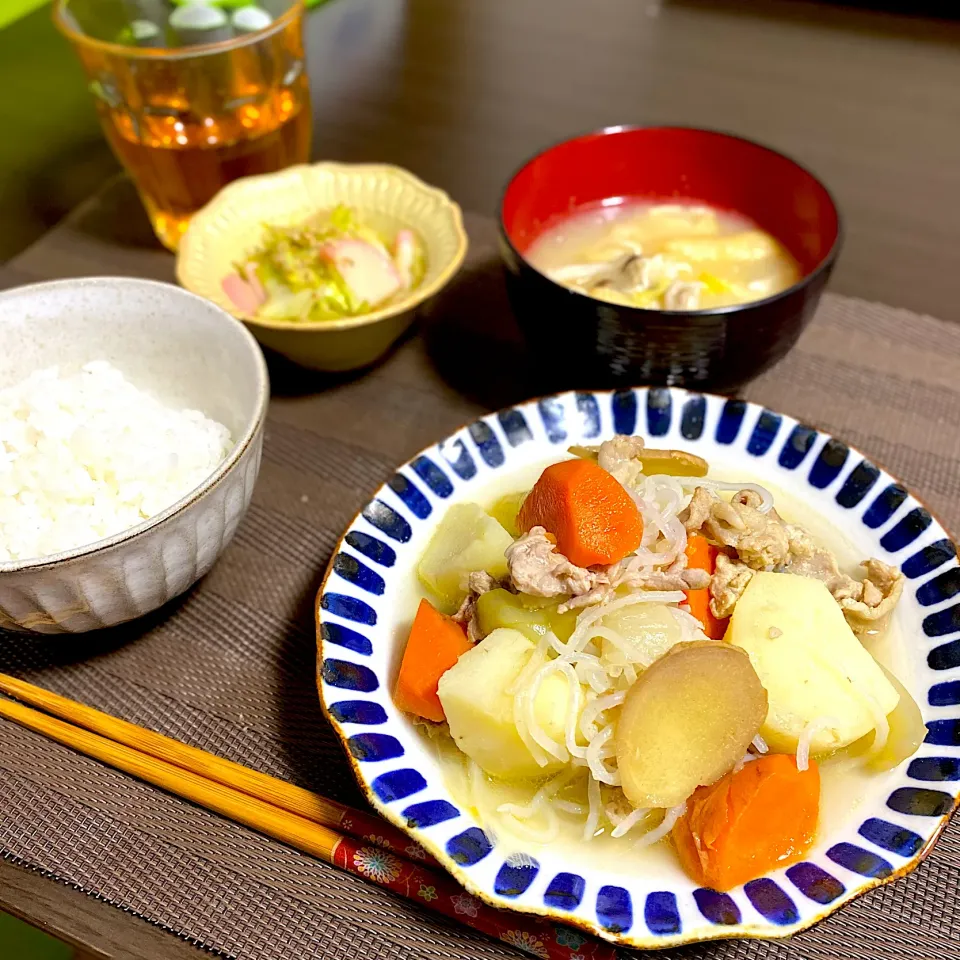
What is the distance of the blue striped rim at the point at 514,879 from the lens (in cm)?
114

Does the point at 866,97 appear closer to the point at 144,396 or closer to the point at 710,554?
the point at 710,554

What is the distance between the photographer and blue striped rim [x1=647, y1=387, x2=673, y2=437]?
1.79 m

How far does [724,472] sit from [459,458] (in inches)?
20.7

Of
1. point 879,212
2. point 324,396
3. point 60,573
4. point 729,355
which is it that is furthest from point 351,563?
point 879,212

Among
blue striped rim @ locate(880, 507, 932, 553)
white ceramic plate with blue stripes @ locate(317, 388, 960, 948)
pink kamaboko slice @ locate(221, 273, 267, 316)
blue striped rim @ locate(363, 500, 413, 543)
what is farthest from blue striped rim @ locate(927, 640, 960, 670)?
pink kamaboko slice @ locate(221, 273, 267, 316)

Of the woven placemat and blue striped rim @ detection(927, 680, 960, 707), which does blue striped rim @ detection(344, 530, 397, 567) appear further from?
blue striped rim @ detection(927, 680, 960, 707)

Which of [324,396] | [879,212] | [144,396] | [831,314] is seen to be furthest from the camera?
[879,212]

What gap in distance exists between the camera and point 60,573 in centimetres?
131

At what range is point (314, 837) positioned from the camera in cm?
132

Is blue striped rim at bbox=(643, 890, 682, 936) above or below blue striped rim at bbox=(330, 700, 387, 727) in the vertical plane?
below

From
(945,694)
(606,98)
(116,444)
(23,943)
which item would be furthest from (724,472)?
(606,98)

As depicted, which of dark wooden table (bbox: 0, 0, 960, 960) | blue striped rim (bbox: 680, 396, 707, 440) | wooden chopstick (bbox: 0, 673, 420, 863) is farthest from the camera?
dark wooden table (bbox: 0, 0, 960, 960)

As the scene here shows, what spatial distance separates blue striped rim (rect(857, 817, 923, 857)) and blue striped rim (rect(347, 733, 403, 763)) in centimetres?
67

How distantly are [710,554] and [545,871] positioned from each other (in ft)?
1.96
